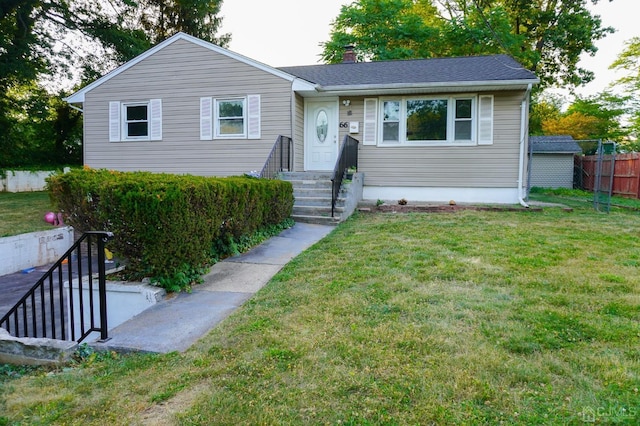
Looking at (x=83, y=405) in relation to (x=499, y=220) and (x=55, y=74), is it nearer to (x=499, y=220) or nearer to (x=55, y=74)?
(x=499, y=220)

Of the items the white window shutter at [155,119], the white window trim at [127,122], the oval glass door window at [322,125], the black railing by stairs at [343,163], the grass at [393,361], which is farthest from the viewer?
the white window trim at [127,122]

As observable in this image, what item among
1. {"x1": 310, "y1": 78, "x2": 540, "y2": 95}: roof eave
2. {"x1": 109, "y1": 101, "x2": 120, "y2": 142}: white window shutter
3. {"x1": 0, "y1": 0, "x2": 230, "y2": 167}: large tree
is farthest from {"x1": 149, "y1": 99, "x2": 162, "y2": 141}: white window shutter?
{"x1": 0, "y1": 0, "x2": 230, "y2": 167}: large tree

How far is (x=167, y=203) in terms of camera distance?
4.23m

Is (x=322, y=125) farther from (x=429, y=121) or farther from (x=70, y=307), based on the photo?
(x=70, y=307)

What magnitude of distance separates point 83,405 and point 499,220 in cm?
763

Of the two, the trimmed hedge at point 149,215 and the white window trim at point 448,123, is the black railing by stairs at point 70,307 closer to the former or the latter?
the trimmed hedge at point 149,215

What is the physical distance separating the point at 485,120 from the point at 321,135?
14.2ft

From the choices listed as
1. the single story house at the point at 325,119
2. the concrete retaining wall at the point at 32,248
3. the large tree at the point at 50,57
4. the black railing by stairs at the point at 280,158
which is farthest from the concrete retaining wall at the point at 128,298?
the large tree at the point at 50,57

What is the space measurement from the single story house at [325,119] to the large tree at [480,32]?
8.46m

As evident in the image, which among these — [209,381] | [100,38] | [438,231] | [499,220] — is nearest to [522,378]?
[209,381]

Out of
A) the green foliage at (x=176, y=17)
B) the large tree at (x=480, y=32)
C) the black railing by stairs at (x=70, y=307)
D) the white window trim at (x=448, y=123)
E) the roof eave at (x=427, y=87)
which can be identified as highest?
the green foliage at (x=176, y=17)

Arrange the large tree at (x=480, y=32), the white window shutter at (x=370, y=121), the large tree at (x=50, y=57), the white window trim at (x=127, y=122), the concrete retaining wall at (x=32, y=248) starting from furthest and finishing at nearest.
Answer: the large tree at (x=480, y=32), the large tree at (x=50, y=57), the white window trim at (x=127, y=122), the white window shutter at (x=370, y=121), the concrete retaining wall at (x=32, y=248)

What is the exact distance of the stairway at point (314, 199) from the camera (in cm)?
847

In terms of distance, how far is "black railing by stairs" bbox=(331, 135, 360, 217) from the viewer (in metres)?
8.46
